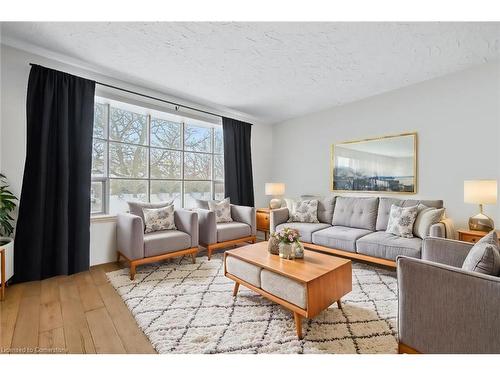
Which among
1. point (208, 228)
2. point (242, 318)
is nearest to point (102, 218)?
point (208, 228)

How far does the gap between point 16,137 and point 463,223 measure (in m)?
5.19

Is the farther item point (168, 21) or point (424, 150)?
point (424, 150)

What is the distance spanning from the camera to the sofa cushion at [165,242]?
274cm

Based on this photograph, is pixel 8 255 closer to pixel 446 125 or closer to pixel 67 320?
pixel 67 320

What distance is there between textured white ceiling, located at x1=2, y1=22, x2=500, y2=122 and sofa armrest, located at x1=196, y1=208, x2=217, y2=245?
1842mm

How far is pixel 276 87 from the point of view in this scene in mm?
3389

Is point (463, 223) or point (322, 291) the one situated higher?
point (463, 223)

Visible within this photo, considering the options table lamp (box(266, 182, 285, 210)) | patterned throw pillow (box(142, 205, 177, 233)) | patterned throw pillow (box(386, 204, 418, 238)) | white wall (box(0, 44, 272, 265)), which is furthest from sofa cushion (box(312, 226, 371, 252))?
white wall (box(0, 44, 272, 265))

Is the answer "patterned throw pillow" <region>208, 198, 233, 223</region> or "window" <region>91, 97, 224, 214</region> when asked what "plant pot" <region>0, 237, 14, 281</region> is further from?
"patterned throw pillow" <region>208, 198, 233, 223</region>

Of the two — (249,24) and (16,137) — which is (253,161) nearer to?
(249,24)

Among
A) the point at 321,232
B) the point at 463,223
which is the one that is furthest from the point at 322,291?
the point at 463,223

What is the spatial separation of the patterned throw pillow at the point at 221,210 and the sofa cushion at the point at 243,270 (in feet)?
5.27

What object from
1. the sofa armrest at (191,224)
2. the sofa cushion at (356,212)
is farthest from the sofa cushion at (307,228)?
the sofa armrest at (191,224)
